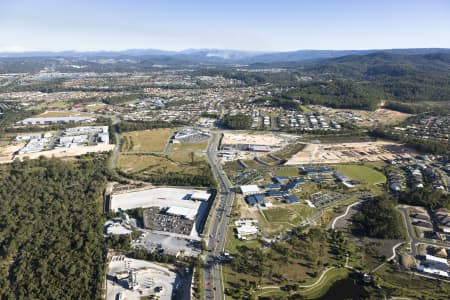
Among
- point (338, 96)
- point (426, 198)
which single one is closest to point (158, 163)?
point (426, 198)

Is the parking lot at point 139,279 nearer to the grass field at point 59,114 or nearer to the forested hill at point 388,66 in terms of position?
the grass field at point 59,114

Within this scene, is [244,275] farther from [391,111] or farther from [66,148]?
[391,111]

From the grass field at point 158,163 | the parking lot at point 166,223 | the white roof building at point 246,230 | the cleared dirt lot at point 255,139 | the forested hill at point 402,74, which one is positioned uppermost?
the forested hill at point 402,74

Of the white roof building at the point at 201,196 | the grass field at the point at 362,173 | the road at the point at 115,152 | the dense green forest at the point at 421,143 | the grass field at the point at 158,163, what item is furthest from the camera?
the dense green forest at the point at 421,143

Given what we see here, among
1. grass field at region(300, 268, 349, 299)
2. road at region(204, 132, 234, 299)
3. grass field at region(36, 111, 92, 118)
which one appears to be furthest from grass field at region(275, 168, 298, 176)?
grass field at region(36, 111, 92, 118)

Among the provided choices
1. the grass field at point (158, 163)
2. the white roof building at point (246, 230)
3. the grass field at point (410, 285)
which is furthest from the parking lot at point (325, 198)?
the grass field at point (158, 163)

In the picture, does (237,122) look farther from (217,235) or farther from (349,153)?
(217,235)

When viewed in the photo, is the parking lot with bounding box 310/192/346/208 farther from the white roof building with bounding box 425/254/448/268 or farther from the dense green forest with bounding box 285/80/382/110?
the dense green forest with bounding box 285/80/382/110
